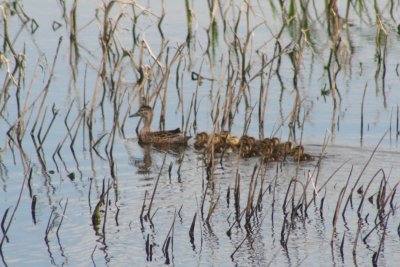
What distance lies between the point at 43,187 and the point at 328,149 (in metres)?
3.09

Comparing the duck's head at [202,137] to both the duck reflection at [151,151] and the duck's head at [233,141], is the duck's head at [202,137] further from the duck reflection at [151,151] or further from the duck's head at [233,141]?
the duck's head at [233,141]

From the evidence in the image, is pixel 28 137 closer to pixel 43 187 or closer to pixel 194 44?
pixel 43 187

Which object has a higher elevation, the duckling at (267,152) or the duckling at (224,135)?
the duckling at (224,135)

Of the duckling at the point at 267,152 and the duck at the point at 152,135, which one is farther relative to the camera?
the duck at the point at 152,135

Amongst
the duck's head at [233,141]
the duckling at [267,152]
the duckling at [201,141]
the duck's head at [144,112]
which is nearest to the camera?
the duckling at [267,152]

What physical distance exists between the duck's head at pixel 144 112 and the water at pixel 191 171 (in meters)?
0.29

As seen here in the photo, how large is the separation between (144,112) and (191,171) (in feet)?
6.12

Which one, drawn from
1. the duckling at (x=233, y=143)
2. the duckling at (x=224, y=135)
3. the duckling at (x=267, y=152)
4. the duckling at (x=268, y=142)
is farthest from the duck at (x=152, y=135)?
the duckling at (x=267, y=152)

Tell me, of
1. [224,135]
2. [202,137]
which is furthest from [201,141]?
[224,135]

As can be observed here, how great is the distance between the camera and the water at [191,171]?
8.31 meters

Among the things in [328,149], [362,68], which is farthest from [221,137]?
[362,68]

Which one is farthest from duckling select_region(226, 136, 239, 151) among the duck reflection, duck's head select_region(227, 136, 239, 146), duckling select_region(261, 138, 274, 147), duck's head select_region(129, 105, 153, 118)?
duck's head select_region(129, 105, 153, 118)

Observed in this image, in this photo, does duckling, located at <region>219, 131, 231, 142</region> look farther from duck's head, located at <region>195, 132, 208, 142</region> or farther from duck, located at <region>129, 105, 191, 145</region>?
duck, located at <region>129, 105, 191, 145</region>

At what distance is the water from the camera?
831cm
